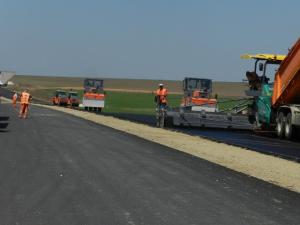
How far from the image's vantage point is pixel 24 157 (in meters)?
14.4

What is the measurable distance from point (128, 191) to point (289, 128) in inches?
578

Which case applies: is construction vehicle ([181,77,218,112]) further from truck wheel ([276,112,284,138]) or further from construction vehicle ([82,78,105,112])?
construction vehicle ([82,78,105,112])

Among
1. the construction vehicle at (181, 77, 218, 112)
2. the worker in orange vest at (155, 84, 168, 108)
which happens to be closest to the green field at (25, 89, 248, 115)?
the construction vehicle at (181, 77, 218, 112)

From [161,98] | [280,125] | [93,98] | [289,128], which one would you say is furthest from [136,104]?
[289,128]

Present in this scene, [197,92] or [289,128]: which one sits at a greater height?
[197,92]

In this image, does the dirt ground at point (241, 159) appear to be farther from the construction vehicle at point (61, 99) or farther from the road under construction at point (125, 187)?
the construction vehicle at point (61, 99)

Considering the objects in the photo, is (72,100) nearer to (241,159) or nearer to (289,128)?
(289,128)

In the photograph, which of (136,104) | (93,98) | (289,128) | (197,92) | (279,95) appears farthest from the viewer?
(136,104)

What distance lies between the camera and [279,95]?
24375mm

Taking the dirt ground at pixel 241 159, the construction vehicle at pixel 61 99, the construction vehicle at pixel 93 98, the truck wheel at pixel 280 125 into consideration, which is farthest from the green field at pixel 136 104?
the dirt ground at pixel 241 159

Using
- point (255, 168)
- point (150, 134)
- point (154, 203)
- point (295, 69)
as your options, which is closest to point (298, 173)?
point (255, 168)

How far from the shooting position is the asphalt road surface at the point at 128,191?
8.27 meters

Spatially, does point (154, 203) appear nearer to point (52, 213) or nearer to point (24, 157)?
point (52, 213)

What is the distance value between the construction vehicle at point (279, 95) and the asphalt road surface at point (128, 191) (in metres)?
7.98
